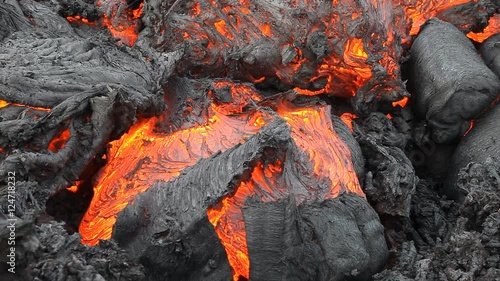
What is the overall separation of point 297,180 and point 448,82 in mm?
1695

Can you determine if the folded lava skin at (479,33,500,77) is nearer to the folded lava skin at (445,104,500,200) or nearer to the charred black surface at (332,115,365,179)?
the folded lava skin at (445,104,500,200)

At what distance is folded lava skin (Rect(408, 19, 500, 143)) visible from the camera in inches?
183

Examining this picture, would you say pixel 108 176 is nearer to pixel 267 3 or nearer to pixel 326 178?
pixel 326 178

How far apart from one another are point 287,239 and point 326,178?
605 millimetres

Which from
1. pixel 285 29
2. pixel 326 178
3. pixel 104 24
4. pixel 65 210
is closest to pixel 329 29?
pixel 285 29

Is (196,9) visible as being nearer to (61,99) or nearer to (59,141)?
(61,99)

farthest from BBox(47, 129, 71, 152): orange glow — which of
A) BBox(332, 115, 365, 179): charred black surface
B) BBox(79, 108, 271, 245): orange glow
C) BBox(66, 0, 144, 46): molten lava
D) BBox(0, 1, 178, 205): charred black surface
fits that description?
BBox(332, 115, 365, 179): charred black surface

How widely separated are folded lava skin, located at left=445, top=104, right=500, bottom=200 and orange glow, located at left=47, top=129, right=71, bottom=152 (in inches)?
121

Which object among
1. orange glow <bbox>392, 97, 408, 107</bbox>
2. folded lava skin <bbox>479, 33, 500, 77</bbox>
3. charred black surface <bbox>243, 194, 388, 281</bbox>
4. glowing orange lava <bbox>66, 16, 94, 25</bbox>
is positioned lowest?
charred black surface <bbox>243, 194, 388, 281</bbox>

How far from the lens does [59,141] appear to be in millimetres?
3826

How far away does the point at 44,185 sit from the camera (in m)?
3.67

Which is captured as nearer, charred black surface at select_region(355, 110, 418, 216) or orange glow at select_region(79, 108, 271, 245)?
orange glow at select_region(79, 108, 271, 245)

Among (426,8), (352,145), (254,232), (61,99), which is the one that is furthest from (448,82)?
(61,99)

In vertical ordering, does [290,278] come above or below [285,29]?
below
